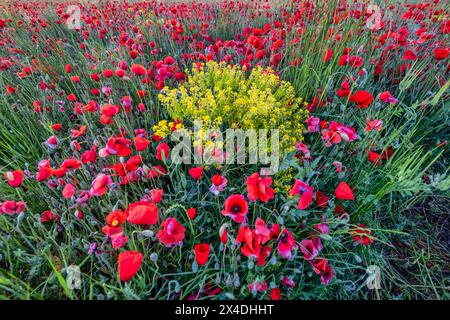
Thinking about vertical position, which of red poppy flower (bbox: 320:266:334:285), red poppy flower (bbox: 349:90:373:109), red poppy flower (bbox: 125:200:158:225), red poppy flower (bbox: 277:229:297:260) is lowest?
red poppy flower (bbox: 320:266:334:285)

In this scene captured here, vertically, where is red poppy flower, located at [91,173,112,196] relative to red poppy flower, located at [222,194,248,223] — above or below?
above

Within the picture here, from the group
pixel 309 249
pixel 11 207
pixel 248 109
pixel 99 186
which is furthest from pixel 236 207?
pixel 11 207

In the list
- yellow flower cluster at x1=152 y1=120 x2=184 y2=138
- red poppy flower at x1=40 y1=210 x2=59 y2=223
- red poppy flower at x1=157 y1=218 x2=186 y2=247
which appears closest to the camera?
red poppy flower at x1=157 y1=218 x2=186 y2=247

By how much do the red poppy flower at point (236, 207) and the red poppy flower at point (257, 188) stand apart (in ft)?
0.14

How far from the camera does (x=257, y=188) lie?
4.12 ft

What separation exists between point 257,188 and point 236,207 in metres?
0.13

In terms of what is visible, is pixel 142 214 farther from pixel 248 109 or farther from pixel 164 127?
pixel 248 109

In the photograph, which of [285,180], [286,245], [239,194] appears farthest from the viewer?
[285,180]

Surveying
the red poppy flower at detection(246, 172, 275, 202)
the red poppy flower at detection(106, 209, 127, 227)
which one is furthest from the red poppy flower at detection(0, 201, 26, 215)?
the red poppy flower at detection(246, 172, 275, 202)

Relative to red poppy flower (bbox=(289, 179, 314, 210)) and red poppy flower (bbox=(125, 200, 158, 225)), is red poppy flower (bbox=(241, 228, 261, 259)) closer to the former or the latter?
red poppy flower (bbox=(289, 179, 314, 210))

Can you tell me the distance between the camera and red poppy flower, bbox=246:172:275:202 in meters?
1.22

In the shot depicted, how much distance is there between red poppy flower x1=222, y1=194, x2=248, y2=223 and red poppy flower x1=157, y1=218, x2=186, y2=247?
0.68 feet
